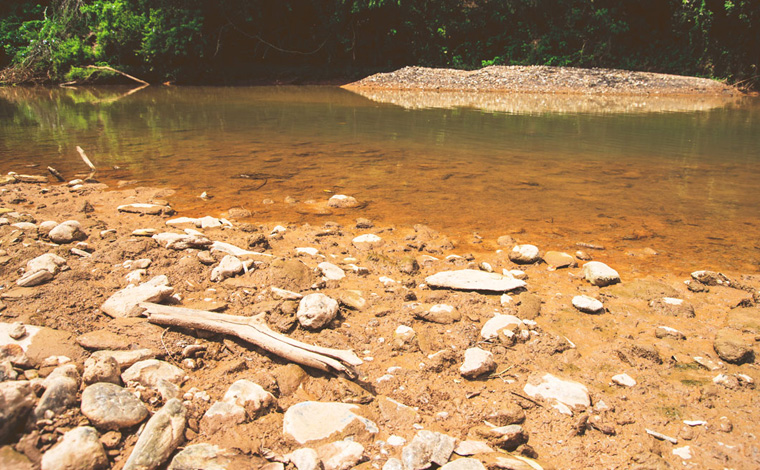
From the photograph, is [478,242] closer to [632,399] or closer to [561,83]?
[632,399]

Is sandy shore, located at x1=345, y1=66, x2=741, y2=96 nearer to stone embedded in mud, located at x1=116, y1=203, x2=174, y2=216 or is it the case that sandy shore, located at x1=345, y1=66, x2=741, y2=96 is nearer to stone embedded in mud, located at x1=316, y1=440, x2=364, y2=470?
stone embedded in mud, located at x1=116, y1=203, x2=174, y2=216

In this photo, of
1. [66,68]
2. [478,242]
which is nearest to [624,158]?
[478,242]

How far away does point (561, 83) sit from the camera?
18406mm

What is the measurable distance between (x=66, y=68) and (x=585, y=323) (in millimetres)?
25207

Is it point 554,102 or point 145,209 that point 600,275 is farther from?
point 554,102

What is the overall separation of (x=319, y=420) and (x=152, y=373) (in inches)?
30.1

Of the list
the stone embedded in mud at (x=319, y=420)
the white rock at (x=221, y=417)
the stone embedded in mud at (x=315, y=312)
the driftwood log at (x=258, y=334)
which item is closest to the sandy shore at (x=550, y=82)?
the stone embedded in mud at (x=315, y=312)

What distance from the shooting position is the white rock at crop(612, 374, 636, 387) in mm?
2203

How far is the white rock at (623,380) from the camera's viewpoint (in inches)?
86.7

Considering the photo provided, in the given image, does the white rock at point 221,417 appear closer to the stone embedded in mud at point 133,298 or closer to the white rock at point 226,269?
the stone embedded in mud at point 133,298

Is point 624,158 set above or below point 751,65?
below

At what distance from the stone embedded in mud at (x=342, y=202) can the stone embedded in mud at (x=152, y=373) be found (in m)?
2.87

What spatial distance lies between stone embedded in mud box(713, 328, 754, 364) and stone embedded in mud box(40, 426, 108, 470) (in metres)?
2.87

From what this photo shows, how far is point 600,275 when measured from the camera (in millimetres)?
A: 3225
